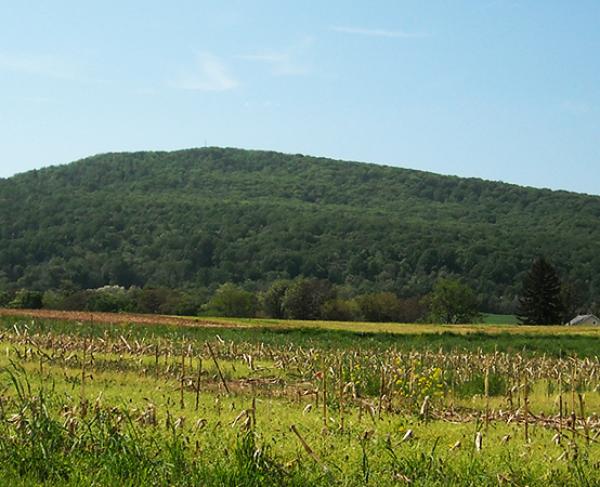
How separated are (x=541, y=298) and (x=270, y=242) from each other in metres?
55.6

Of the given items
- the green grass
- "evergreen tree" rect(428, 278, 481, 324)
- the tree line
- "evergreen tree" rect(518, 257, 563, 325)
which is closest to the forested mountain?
"evergreen tree" rect(428, 278, 481, 324)

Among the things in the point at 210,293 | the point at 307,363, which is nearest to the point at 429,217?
the point at 210,293

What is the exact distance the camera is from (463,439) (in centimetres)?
1195

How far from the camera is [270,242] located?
137125mm

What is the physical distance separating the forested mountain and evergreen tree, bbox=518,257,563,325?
24.2 metres

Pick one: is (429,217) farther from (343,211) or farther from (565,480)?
(565,480)

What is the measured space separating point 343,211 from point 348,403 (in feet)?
513

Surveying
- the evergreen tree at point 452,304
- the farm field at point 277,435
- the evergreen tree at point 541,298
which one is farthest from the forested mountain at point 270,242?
the farm field at point 277,435

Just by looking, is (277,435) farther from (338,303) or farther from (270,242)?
(270,242)

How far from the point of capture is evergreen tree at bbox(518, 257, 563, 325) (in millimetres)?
90250

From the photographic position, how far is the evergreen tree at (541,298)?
90250mm

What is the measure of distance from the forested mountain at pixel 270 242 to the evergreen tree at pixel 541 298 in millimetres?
24198

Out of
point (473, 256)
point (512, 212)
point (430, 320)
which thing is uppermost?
point (512, 212)

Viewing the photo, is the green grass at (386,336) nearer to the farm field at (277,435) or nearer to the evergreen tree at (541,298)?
the farm field at (277,435)
